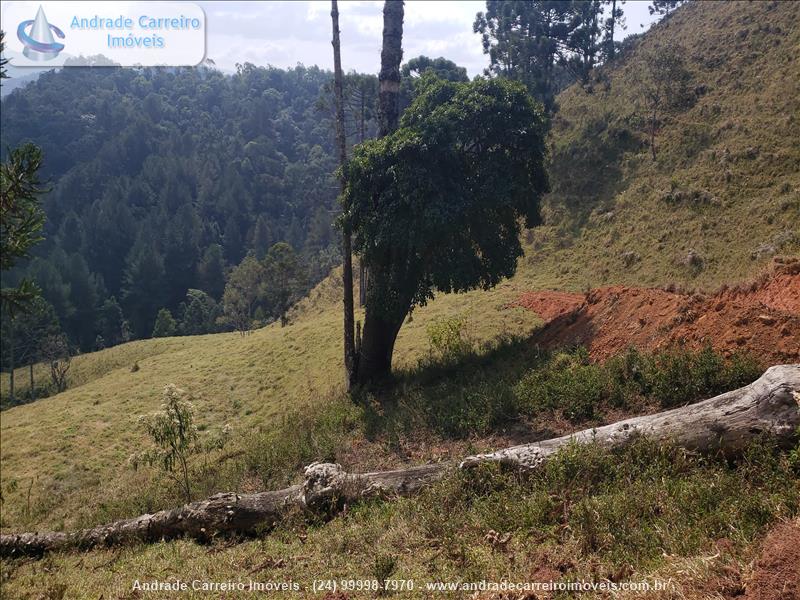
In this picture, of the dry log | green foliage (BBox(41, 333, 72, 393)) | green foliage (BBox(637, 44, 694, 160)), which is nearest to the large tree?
the dry log

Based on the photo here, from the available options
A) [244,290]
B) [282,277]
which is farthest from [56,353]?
[282,277]

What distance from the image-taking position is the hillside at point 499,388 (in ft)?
16.6

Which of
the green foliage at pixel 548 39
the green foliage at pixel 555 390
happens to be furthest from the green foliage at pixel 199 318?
the green foliage at pixel 555 390

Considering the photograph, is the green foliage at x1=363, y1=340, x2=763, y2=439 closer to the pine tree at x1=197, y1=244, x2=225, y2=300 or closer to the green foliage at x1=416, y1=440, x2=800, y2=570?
the green foliage at x1=416, y1=440, x2=800, y2=570

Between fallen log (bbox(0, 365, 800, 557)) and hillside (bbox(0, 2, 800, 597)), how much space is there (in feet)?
1.08

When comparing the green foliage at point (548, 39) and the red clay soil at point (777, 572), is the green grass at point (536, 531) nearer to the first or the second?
the red clay soil at point (777, 572)

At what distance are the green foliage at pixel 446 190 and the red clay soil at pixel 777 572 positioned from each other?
9.27 meters

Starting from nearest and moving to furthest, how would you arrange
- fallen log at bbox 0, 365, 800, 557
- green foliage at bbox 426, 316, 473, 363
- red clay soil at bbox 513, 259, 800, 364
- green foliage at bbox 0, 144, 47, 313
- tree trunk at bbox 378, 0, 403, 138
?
fallen log at bbox 0, 365, 800, 557
red clay soil at bbox 513, 259, 800, 364
green foliage at bbox 0, 144, 47, 313
tree trunk at bbox 378, 0, 403, 138
green foliage at bbox 426, 316, 473, 363

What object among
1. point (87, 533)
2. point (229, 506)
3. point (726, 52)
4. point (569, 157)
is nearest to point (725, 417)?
point (229, 506)

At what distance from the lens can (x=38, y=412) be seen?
21812 mm

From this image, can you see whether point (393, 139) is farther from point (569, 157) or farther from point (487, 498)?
point (569, 157)

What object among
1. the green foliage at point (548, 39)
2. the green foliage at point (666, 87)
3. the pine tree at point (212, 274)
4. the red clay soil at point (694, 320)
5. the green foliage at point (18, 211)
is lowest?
the pine tree at point (212, 274)

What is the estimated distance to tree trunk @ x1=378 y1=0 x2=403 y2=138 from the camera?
44.7ft

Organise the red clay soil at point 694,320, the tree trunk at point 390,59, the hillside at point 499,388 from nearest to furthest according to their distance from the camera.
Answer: the hillside at point 499,388
the red clay soil at point 694,320
the tree trunk at point 390,59
